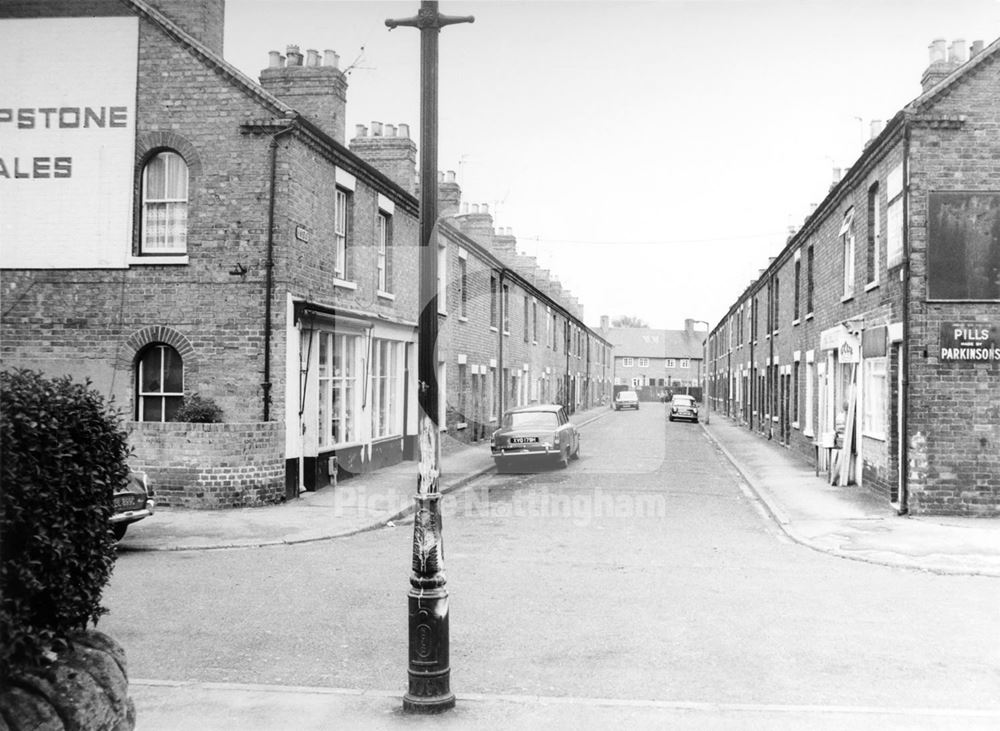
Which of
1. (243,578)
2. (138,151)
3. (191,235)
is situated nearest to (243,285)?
(191,235)

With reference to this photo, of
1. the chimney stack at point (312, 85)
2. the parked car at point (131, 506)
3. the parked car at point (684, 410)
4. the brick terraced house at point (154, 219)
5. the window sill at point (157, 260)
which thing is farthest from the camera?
the parked car at point (684, 410)

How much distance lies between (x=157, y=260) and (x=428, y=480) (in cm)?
1075

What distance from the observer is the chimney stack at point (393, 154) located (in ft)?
75.3

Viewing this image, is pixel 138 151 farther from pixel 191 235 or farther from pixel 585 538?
pixel 585 538

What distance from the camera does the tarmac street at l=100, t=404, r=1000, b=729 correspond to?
5746 millimetres

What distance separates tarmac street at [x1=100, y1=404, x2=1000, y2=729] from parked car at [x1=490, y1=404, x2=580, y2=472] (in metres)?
6.73

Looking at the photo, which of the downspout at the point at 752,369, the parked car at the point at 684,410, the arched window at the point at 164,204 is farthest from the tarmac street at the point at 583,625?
the parked car at the point at 684,410

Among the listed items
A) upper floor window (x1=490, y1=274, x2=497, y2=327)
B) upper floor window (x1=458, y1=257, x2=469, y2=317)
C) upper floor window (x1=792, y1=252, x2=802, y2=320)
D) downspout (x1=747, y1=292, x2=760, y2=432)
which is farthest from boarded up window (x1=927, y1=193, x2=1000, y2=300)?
downspout (x1=747, y1=292, x2=760, y2=432)

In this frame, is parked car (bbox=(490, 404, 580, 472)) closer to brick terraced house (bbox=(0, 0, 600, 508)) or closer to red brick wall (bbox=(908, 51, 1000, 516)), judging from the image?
brick terraced house (bbox=(0, 0, 600, 508))

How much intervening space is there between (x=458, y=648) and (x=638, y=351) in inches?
4281

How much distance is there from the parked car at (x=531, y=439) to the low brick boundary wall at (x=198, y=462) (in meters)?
7.71

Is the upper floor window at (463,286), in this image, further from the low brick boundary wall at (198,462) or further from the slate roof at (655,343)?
the slate roof at (655,343)

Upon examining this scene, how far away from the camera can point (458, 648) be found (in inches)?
280

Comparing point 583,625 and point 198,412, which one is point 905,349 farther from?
point 198,412
